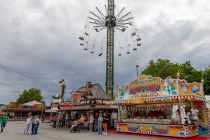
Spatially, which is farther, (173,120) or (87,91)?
(87,91)

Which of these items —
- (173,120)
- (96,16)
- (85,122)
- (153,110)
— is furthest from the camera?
(96,16)

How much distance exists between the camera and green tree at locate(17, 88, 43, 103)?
64.7 metres

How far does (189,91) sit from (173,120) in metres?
2.50

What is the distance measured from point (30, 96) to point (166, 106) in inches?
2293

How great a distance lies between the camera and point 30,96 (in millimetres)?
65188

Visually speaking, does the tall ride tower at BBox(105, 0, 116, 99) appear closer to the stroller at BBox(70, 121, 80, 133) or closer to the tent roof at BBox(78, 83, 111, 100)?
the tent roof at BBox(78, 83, 111, 100)

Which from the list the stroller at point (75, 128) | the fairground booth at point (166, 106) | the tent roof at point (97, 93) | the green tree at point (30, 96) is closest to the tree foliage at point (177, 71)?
the tent roof at point (97, 93)

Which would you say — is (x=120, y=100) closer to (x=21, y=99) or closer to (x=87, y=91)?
(x=87, y=91)

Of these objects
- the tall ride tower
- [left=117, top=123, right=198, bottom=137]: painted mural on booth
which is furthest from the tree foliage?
[left=117, top=123, right=198, bottom=137]: painted mural on booth

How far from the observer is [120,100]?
58.2 ft

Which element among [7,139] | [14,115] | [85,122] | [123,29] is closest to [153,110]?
[85,122]

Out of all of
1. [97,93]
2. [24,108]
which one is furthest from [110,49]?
[24,108]

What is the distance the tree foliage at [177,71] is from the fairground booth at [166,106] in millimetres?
15943

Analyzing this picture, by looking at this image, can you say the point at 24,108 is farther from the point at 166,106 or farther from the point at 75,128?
the point at 166,106
